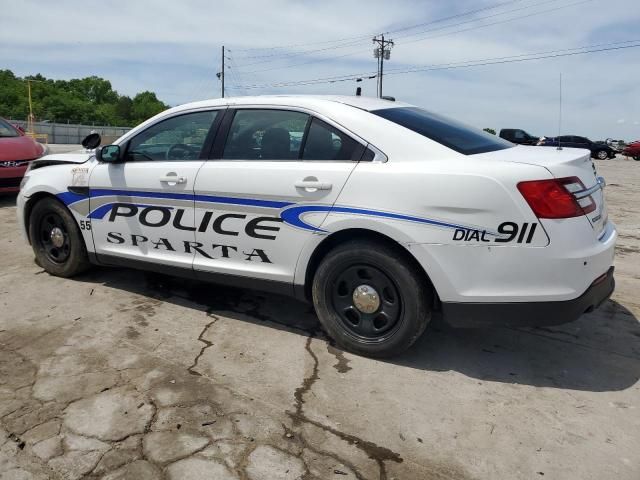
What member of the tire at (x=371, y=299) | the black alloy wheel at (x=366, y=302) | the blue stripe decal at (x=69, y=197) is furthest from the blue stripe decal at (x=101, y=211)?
the black alloy wheel at (x=366, y=302)

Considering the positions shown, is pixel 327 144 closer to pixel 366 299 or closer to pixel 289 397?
pixel 366 299

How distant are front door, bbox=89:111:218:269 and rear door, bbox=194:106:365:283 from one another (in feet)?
0.49

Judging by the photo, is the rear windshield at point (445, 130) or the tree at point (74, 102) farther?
the tree at point (74, 102)

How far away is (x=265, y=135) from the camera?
142 inches

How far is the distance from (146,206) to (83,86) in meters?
121

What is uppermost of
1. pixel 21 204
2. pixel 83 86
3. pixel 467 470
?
pixel 83 86

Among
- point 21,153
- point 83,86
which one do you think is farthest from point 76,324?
point 83,86

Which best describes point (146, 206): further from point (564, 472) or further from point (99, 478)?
point (564, 472)

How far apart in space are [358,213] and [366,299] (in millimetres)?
537

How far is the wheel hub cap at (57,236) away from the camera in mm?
4641

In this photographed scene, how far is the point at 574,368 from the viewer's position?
10.5 ft

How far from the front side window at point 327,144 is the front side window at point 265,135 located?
0.24ft

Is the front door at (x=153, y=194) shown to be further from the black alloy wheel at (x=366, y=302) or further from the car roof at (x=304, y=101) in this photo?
the black alloy wheel at (x=366, y=302)

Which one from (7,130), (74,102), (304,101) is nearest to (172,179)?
(304,101)
